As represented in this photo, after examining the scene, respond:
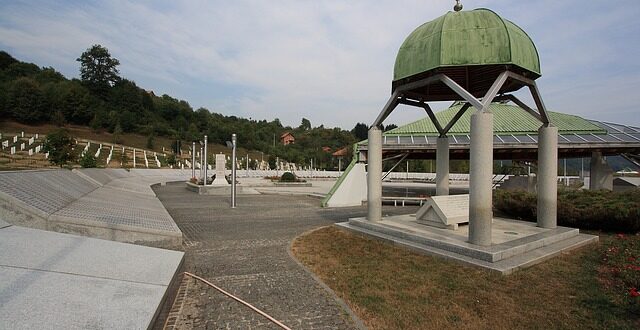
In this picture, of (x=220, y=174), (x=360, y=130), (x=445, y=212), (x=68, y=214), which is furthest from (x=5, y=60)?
(x=445, y=212)

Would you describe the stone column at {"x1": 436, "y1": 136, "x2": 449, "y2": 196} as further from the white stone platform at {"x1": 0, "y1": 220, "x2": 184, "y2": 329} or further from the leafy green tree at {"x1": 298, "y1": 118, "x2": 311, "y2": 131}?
the leafy green tree at {"x1": 298, "y1": 118, "x2": 311, "y2": 131}

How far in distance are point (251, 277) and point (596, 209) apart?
11.3 metres

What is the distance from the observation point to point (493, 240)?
812cm

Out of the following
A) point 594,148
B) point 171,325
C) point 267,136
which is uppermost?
point 267,136

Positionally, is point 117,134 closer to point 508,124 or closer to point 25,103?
point 25,103

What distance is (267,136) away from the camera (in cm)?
12031

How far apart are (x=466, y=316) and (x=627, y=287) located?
3.35 meters

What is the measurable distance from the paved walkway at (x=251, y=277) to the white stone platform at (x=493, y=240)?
297 centimetres

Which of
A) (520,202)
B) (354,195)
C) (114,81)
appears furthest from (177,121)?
(520,202)

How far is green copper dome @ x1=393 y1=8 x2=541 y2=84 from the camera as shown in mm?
8141

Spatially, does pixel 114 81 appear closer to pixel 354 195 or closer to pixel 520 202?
pixel 354 195

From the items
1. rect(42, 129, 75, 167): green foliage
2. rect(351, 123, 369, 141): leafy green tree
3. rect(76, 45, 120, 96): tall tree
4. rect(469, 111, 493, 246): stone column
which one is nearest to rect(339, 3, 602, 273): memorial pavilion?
rect(469, 111, 493, 246): stone column

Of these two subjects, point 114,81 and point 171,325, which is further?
point 114,81

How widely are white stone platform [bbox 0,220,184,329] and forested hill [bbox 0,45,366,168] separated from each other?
72418 mm
